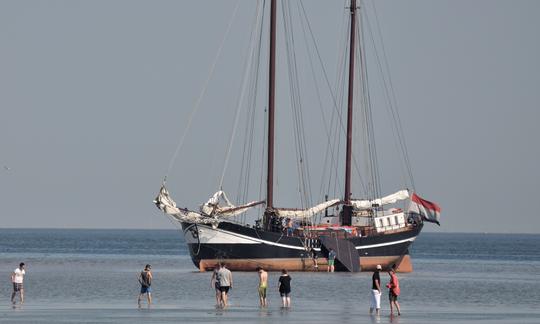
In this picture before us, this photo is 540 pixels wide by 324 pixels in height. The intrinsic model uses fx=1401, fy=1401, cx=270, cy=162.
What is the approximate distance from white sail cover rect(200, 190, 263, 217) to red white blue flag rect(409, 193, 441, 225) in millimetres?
13734

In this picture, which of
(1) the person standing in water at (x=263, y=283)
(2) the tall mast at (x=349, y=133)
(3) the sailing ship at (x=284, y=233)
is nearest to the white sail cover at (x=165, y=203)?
(3) the sailing ship at (x=284, y=233)

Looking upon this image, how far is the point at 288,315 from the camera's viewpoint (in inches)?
1960

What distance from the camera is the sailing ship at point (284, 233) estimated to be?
84875 mm

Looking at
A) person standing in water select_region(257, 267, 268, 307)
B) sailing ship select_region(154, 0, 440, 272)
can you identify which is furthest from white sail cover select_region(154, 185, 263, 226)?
person standing in water select_region(257, 267, 268, 307)

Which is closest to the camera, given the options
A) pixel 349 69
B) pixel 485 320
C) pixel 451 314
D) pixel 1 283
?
pixel 485 320

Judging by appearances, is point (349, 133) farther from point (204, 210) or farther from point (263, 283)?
point (263, 283)

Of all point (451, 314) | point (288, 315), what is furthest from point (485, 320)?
point (288, 315)

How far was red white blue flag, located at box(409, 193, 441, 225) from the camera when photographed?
9762cm

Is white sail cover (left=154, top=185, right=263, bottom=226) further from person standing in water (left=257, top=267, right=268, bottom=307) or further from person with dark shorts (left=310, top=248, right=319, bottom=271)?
person standing in water (left=257, top=267, right=268, bottom=307)

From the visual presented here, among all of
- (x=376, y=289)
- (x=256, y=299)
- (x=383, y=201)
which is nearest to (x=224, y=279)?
(x=376, y=289)

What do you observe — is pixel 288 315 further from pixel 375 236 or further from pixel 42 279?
pixel 375 236

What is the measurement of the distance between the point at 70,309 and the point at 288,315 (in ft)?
28.7

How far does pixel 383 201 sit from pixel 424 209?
291 centimetres

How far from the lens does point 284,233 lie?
85.9 meters
